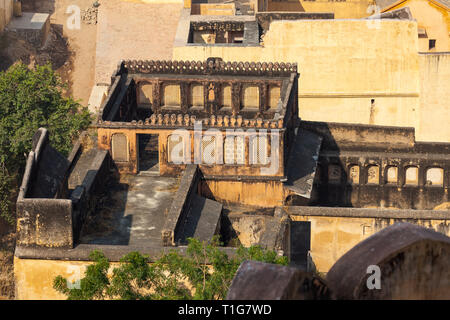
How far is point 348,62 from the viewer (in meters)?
56.0

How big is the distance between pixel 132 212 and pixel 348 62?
23261 millimetres

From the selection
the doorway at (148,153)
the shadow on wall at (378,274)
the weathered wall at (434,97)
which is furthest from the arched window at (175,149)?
the shadow on wall at (378,274)

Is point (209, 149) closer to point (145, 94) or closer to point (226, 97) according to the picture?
point (226, 97)

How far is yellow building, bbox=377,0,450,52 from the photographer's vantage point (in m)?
61.4

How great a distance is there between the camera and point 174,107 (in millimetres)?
46062

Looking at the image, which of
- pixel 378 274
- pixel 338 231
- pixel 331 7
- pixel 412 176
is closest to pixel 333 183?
pixel 412 176

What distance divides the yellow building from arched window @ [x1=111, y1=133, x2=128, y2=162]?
27.8m

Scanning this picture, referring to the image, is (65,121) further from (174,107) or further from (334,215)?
(334,215)

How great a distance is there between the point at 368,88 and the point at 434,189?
1109 cm

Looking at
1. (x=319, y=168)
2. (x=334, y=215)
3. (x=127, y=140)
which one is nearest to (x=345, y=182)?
(x=319, y=168)

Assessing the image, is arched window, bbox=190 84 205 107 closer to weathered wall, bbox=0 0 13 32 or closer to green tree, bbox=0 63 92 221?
green tree, bbox=0 63 92 221

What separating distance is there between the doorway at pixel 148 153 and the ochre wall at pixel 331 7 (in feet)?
83.5

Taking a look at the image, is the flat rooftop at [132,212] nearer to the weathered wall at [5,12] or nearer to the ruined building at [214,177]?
the ruined building at [214,177]

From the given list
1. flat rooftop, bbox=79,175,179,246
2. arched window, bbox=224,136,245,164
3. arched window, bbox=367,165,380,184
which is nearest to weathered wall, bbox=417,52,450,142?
arched window, bbox=367,165,380,184
